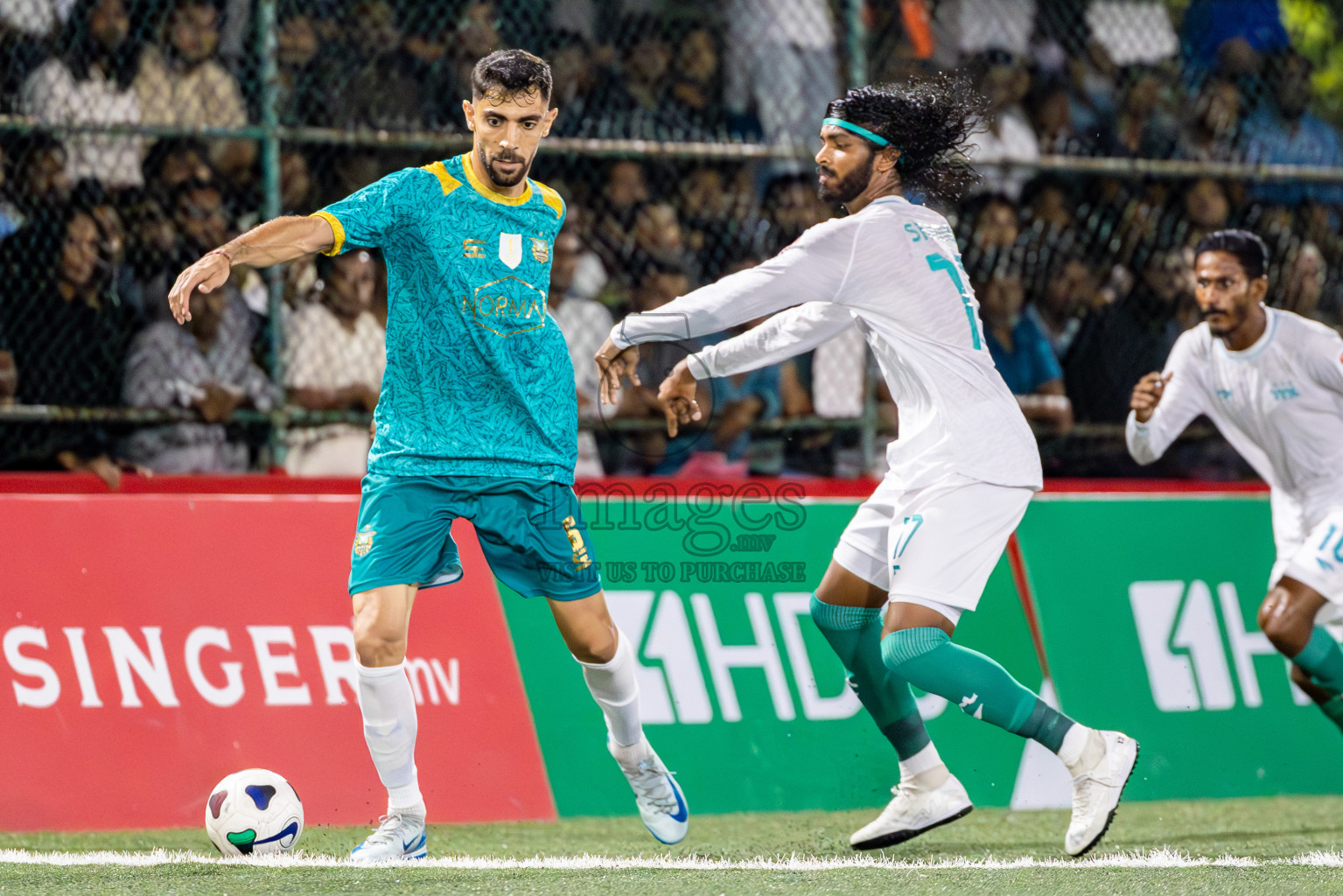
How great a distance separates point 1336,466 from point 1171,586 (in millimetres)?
730

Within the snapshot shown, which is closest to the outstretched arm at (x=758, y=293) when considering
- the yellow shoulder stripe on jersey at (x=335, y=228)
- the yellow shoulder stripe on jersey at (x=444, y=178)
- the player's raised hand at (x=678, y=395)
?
the player's raised hand at (x=678, y=395)

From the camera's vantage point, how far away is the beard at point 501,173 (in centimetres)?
423

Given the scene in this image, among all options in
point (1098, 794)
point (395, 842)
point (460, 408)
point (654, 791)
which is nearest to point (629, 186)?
point (460, 408)

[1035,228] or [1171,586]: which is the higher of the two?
[1035,228]

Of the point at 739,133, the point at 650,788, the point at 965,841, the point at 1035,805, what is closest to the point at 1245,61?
→ the point at 739,133

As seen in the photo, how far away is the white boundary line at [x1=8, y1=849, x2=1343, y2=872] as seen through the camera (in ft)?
13.7

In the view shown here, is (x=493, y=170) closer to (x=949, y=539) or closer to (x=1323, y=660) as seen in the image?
(x=949, y=539)

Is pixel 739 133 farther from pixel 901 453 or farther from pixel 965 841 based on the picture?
pixel 965 841

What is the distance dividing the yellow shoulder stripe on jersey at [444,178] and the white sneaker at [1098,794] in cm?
233

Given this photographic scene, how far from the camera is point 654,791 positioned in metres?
4.57

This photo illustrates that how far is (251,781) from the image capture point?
439cm

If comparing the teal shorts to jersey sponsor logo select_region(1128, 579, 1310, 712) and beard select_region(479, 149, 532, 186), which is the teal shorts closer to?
beard select_region(479, 149, 532, 186)

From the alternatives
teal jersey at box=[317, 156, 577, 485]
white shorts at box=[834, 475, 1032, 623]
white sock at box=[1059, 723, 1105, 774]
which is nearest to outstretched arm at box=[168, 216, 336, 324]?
teal jersey at box=[317, 156, 577, 485]

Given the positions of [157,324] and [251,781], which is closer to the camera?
[251,781]
